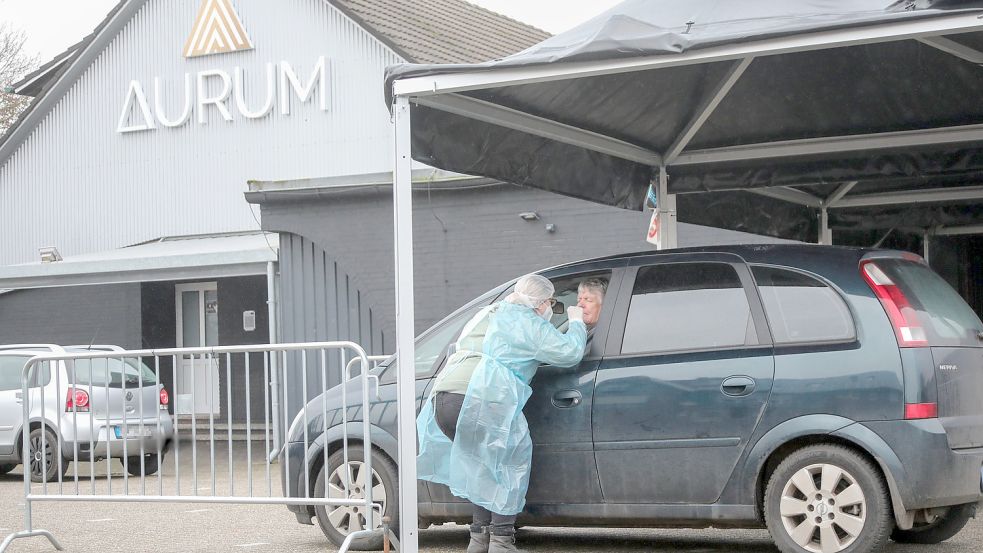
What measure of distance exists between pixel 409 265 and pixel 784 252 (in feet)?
6.86

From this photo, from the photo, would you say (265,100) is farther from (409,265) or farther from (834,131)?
(409,265)

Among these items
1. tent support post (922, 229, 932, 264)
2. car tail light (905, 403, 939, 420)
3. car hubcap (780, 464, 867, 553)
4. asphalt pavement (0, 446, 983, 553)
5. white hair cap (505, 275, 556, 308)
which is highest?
→ tent support post (922, 229, 932, 264)

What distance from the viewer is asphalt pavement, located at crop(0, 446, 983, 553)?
8133 mm

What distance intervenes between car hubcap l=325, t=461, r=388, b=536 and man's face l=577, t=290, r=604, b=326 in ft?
5.41

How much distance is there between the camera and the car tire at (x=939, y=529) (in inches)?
274

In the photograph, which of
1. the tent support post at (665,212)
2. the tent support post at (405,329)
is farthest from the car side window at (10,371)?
the tent support post at (405,329)

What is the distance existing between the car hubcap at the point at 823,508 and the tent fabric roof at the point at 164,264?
11.2 m

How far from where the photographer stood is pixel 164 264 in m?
18.0

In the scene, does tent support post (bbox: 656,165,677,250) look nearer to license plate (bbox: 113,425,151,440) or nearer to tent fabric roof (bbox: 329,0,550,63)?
license plate (bbox: 113,425,151,440)

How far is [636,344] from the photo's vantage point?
7211 mm

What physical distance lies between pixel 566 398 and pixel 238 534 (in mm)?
3366

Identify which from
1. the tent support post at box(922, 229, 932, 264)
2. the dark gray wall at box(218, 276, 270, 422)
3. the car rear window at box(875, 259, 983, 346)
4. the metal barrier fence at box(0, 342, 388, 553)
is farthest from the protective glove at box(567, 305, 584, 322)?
the dark gray wall at box(218, 276, 270, 422)

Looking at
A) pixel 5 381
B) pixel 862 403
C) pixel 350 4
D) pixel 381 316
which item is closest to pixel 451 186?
pixel 381 316

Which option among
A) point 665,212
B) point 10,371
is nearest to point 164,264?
point 10,371
